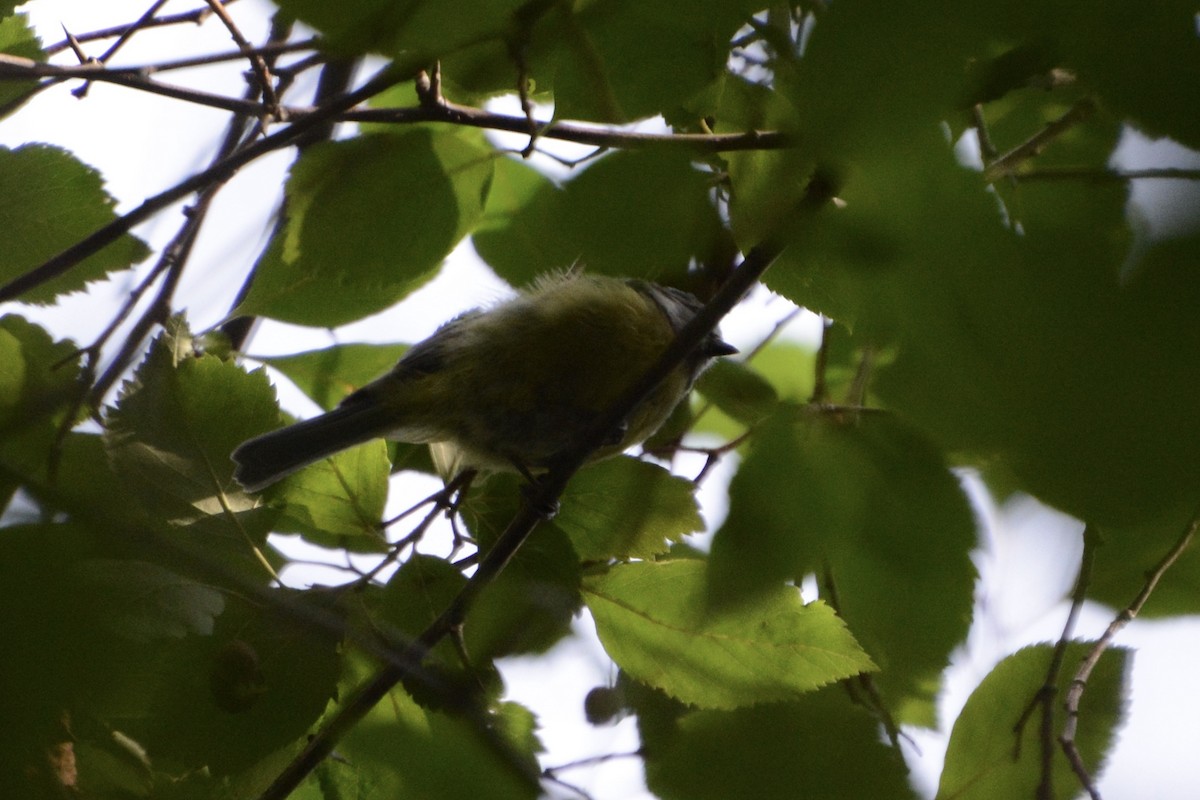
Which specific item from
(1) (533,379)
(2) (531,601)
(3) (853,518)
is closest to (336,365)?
(1) (533,379)

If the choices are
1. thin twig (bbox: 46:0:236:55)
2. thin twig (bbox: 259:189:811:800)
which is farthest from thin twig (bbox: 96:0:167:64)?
thin twig (bbox: 259:189:811:800)

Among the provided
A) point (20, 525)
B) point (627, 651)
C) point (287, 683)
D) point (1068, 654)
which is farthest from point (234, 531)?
point (1068, 654)

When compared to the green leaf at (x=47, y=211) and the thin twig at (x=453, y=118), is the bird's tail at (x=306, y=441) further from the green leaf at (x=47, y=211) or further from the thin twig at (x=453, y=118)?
the thin twig at (x=453, y=118)

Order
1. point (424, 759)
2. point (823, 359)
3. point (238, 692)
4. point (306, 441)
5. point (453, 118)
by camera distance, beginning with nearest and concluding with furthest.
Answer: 1. point (424, 759)
2. point (453, 118)
3. point (238, 692)
4. point (823, 359)
5. point (306, 441)

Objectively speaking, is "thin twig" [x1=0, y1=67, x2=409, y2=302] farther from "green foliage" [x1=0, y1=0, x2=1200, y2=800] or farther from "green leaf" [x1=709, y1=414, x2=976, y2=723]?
"green leaf" [x1=709, y1=414, x2=976, y2=723]

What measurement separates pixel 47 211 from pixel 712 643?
5.01 ft

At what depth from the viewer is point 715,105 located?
1.28 metres

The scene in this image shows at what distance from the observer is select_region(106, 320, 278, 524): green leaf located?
5.73 ft

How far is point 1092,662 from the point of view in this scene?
1542 millimetres

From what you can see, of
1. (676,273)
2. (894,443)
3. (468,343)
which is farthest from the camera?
(468,343)

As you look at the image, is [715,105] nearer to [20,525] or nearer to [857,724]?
[857,724]

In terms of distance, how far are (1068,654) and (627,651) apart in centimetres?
72

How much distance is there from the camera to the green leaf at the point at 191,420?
175cm

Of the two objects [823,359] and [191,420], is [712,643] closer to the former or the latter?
[823,359]
